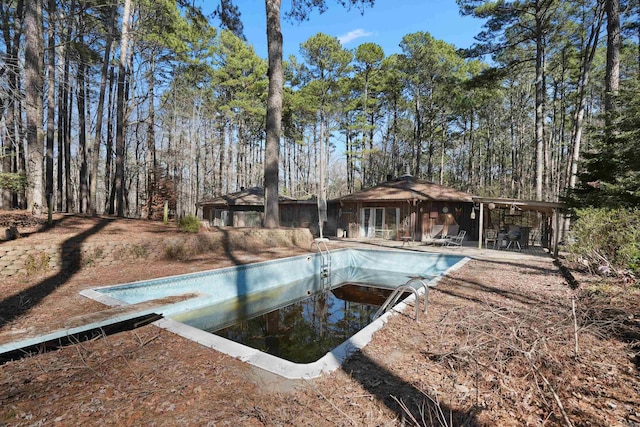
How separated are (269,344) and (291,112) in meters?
23.3

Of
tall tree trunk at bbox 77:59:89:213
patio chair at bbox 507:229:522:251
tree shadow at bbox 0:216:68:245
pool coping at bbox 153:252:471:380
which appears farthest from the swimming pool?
tall tree trunk at bbox 77:59:89:213

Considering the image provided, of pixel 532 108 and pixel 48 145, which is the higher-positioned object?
pixel 532 108

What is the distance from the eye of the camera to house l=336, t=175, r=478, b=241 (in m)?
15.2

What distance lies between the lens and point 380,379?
2.52 meters

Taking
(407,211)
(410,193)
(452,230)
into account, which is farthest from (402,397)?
(452,230)

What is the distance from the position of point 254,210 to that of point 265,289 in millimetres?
13211

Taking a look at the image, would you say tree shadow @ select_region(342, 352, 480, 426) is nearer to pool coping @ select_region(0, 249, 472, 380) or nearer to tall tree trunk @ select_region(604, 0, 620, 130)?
pool coping @ select_region(0, 249, 472, 380)

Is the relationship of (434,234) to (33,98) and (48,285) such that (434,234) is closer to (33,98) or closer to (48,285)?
(48,285)

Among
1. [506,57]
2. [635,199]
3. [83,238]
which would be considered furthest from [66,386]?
[506,57]

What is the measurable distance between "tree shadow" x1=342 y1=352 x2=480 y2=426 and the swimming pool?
0.74 ft

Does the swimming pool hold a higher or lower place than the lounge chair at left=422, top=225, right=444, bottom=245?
lower

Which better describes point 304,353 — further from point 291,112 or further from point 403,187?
point 291,112

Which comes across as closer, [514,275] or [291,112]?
[514,275]

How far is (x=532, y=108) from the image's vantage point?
24969mm
